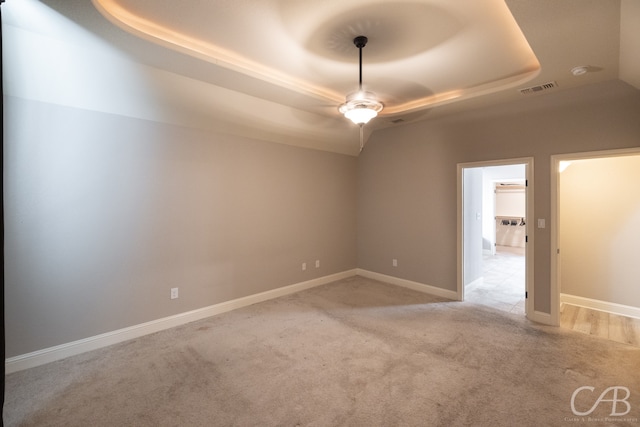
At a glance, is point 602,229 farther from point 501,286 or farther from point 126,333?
point 126,333

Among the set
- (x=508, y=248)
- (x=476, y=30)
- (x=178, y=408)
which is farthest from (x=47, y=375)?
(x=508, y=248)

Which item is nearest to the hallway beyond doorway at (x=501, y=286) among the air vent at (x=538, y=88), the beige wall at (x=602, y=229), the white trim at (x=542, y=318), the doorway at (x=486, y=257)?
the doorway at (x=486, y=257)

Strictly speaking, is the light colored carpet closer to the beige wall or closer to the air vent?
the beige wall

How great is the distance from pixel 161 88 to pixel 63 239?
180cm

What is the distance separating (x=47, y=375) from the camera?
2521mm

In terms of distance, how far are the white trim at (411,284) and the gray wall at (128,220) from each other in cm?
160

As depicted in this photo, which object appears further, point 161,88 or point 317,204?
point 317,204

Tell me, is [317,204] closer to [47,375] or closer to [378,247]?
[378,247]

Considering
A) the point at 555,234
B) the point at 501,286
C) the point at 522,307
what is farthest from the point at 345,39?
the point at 501,286

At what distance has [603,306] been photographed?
4.02m

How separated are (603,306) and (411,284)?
2.57m

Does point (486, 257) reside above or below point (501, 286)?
above

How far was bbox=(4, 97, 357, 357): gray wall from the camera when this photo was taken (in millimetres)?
2627
